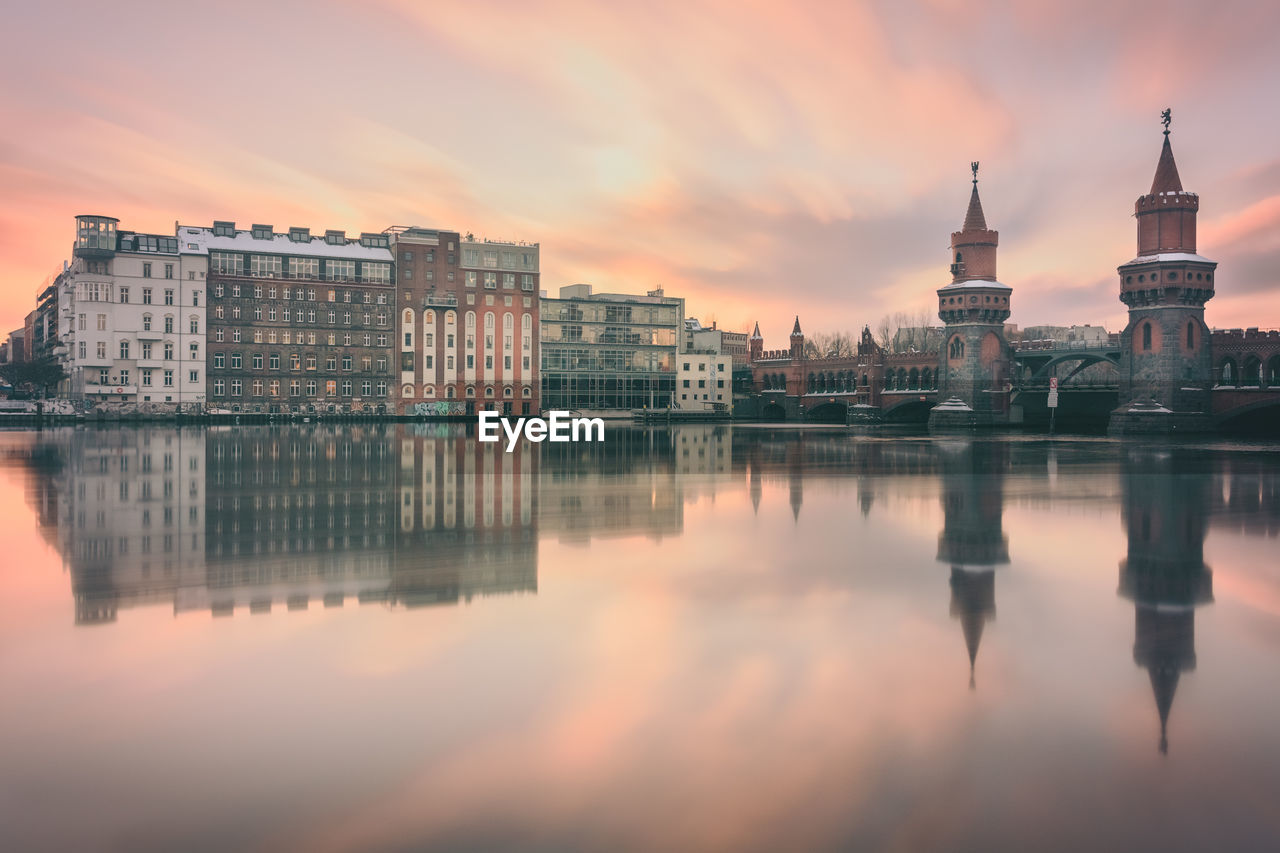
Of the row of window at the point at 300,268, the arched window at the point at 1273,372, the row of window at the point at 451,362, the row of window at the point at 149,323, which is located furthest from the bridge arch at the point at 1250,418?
the row of window at the point at 149,323

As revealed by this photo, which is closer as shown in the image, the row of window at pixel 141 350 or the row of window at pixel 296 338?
the row of window at pixel 141 350

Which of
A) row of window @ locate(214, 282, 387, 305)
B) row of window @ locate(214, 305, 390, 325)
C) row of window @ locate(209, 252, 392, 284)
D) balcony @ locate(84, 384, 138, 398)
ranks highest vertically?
row of window @ locate(209, 252, 392, 284)

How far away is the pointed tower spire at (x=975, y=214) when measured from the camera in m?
92.2

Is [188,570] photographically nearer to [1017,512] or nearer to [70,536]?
[70,536]

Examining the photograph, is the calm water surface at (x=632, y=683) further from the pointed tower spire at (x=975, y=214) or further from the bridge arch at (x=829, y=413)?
the bridge arch at (x=829, y=413)

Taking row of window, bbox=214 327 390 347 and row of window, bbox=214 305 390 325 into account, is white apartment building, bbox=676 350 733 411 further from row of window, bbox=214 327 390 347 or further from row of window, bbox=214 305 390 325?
row of window, bbox=214 305 390 325

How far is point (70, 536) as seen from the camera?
16.1 metres

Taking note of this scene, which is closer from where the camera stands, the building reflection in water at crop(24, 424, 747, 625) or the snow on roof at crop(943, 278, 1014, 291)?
the building reflection in water at crop(24, 424, 747, 625)

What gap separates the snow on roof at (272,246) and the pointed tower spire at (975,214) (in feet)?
213

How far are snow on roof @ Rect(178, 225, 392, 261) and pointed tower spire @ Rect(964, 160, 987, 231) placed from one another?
213 ft

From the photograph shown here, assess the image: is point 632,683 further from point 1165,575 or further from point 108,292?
point 108,292

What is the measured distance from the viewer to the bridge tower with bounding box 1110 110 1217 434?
72062 millimetres

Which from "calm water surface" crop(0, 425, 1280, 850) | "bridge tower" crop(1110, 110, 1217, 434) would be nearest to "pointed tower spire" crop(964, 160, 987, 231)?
"bridge tower" crop(1110, 110, 1217, 434)

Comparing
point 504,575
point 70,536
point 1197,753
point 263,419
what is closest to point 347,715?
point 504,575
